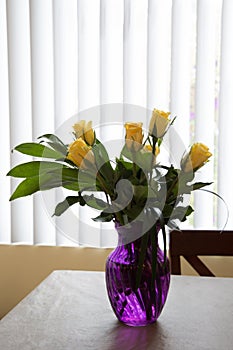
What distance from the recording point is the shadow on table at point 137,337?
1.19 metres

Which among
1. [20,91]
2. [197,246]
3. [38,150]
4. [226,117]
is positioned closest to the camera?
[38,150]

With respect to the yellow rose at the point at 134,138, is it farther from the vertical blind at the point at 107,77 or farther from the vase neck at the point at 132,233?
the vertical blind at the point at 107,77

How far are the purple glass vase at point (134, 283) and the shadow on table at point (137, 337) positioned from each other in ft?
0.08

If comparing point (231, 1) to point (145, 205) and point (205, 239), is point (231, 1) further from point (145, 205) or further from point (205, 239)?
point (145, 205)

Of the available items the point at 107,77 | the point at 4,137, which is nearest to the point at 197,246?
the point at 107,77

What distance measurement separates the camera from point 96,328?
1.29m

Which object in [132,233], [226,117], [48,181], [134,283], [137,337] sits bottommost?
[137,337]

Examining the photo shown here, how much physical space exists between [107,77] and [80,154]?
139cm

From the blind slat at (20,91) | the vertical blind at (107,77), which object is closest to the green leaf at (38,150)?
the vertical blind at (107,77)

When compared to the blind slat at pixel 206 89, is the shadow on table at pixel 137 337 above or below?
below

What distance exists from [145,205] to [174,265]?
79 cm

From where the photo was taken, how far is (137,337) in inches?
48.8

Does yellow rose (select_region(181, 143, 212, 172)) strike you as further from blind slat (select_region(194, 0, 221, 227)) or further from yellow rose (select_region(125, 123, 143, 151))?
blind slat (select_region(194, 0, 221, 227))

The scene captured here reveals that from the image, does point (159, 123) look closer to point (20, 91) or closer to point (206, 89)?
point (206, 89)
